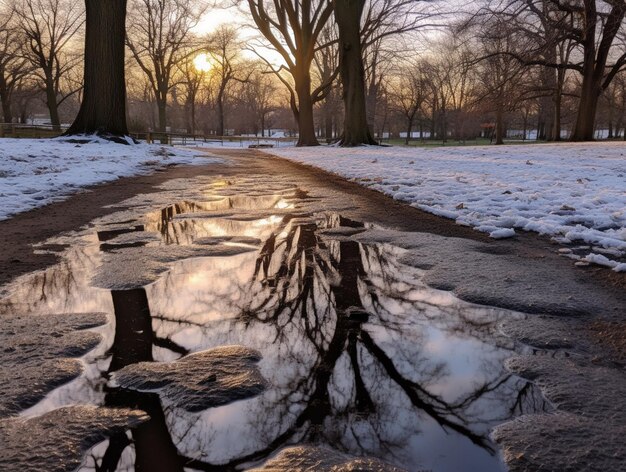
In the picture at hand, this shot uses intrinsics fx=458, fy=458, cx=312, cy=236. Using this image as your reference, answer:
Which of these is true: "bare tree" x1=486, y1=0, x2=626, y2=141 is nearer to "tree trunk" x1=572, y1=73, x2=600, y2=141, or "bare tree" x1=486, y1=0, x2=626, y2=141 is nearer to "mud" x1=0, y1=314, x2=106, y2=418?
"tree trunk" x1=572, y1=73, x2=600, y2=141

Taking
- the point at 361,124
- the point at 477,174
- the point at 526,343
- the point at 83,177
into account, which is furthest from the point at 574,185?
the point at 361,124

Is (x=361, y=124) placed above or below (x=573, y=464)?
above

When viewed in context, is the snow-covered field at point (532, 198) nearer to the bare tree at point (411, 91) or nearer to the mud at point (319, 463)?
the mud at point (319, 463)

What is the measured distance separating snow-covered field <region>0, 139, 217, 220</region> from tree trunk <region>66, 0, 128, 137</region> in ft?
4.52

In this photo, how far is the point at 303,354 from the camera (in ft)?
6.81

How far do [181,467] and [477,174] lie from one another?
8820 mm

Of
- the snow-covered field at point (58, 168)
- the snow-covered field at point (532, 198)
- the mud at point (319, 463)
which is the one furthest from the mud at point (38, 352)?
the snow-covered field at point (58, 168)

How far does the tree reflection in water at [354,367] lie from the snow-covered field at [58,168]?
14.4 feet

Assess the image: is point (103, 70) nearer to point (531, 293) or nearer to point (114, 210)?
point (114, 210)

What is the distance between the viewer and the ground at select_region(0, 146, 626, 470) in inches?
59.2

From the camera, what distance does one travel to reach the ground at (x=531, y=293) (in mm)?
1505

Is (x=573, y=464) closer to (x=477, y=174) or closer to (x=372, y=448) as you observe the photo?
(x=372, y=448)

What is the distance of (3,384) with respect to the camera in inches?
70.7

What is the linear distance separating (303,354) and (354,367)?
0.82ft
